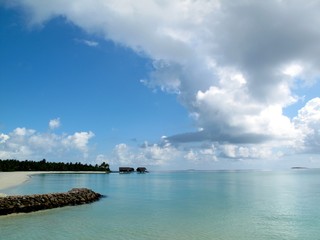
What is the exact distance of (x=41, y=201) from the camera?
37.2 meters

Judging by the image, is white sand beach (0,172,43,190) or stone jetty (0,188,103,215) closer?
stone jetty (0,188,103,215)

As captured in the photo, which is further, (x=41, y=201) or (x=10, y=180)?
(x=10, y=180)

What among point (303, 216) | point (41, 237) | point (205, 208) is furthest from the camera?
point (205, 208)

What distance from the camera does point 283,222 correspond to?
29.7 metres

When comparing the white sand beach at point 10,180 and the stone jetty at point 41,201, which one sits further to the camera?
the white sand beach at point 10,180

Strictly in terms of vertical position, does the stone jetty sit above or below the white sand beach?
below

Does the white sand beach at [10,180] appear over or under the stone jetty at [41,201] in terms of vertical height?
over

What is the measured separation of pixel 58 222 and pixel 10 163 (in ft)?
535

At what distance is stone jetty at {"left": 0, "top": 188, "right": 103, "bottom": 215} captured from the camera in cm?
3312

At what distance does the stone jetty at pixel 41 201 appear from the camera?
33.1 m

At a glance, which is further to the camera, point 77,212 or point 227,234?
point 77,212

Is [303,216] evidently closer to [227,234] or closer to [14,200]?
[227,234]

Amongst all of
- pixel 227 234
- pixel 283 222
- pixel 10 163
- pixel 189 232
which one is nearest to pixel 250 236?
pixel 227 234

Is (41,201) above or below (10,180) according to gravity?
below
